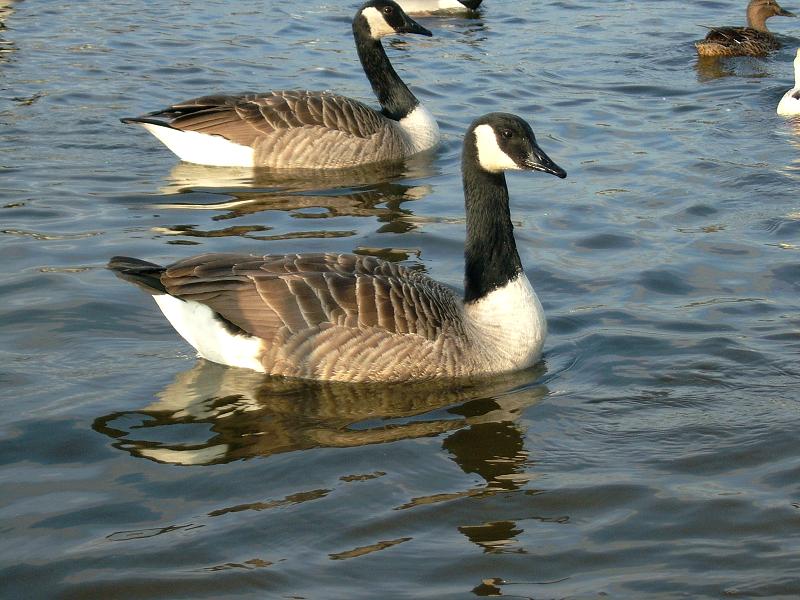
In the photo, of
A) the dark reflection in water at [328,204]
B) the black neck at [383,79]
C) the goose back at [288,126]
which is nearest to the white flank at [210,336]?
the dark reflection in water at [328,204]

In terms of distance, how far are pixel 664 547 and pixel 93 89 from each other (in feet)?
36.3

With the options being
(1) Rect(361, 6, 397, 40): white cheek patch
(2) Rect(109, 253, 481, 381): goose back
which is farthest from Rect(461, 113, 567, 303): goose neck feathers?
(1) Rect(361, 6, 397, 40): white cheek patch

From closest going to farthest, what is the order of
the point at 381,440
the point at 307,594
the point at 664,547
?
the point at 307,594 → the point at 664,547 → the point at 381,440

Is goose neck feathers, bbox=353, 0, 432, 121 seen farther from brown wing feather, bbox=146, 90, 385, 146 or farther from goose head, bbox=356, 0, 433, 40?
brown wing feather, bbox=146, 90, 385, 146

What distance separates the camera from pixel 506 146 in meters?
8.07

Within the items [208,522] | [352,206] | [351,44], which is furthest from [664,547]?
[351,44]

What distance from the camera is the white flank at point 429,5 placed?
69.7 feet

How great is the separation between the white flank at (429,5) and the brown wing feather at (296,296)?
14.4m

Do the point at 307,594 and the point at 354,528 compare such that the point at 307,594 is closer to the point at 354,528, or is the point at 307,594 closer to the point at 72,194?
the point at 354,528

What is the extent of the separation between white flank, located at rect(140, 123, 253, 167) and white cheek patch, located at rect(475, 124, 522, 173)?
489 cm

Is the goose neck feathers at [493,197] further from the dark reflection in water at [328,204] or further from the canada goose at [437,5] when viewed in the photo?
the canada goose at [437,5]

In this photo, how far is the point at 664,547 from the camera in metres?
5.85

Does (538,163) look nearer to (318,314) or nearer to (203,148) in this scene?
(318,314)

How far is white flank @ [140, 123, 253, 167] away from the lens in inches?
486
